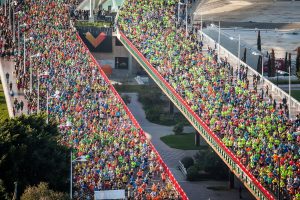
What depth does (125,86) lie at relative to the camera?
11650 cm

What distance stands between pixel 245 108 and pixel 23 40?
32.3m

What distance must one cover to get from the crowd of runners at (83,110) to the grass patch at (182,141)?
619 cm

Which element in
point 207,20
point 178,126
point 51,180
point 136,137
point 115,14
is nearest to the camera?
point 51,180

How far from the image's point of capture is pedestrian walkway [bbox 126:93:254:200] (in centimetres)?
8169

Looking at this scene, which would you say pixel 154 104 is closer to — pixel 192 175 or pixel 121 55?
pixel 121 55

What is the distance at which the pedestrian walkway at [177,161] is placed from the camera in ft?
268

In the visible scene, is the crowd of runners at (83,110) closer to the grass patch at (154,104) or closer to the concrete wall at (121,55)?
the concrete wall at (121,55)

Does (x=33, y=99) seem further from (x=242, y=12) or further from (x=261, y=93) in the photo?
(x=242, y=12)

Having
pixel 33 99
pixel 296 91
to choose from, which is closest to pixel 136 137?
pixel 33 99

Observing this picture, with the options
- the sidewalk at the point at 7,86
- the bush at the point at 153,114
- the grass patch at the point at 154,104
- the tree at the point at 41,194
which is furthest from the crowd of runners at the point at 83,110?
the grass patch at the point at 154,104

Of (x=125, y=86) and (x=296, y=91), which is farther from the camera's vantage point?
(x=125, y=86)

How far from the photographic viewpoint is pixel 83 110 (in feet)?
283

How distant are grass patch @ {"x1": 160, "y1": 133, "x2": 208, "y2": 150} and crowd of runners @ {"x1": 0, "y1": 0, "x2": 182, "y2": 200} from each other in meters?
6.19

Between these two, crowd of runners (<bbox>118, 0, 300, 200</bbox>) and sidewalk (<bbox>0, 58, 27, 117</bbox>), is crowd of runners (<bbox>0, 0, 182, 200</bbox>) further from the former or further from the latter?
crowd of runners (<bbox>118, 0, 300, 200</bbox>)
